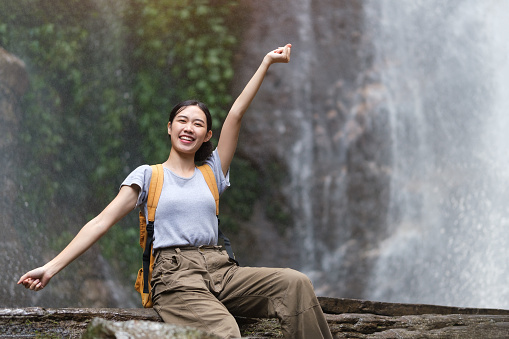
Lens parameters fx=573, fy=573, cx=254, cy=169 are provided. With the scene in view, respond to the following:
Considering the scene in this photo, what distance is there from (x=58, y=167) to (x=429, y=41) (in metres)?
4.71

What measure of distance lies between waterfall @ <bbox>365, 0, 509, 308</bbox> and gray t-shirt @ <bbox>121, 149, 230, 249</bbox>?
4.36m

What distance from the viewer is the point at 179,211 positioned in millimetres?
2600

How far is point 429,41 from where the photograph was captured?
7152 millimetres

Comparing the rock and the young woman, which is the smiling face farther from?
the rock

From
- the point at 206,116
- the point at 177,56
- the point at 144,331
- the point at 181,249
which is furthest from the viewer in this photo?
the point at 177,56

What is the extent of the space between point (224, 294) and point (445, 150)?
522cm

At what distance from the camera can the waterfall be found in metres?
6.64

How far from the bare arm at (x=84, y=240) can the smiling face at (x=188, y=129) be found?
0.31m

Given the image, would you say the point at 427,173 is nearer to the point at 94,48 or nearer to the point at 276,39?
the point at 276,39

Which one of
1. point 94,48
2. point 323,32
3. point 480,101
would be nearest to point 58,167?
point 94,48

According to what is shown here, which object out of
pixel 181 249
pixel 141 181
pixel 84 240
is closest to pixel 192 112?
pixel 141 181

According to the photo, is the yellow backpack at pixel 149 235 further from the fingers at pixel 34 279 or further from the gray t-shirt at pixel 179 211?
the fingers at pixel 34 279

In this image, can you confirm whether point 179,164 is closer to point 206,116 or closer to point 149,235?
A: point 206,116

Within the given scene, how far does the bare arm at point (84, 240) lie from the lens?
7.67 feet
